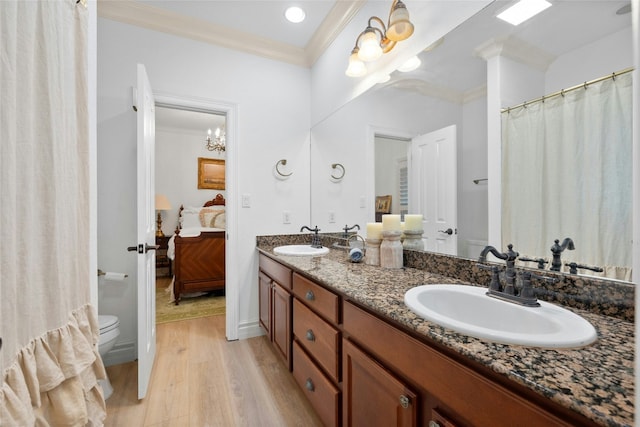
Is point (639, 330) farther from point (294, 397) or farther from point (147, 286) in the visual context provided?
point (147, 286)

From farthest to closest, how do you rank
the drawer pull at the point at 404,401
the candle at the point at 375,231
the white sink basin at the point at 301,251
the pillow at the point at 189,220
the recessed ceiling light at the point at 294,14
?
1. the pillow at the point at 189,220
2. the recessed ceiling light at the point at 294,14
3. the white sink basin at the point at 301,251
4. the candle at the point at 375,231
5. the drawer pull at the point at 404,401

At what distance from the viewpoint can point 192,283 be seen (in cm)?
328

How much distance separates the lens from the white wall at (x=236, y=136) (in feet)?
6.69

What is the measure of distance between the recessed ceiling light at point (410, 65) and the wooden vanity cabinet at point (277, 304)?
1371 millimetres

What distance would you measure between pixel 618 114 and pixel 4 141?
149 centimetres

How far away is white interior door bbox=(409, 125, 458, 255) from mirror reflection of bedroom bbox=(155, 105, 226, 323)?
2522mm

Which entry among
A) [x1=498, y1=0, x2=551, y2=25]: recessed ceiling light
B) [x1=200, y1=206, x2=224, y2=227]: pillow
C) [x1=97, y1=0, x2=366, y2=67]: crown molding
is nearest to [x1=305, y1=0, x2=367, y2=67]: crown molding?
[x1=97, y1=0, x2=366, y2=67]: crown molding

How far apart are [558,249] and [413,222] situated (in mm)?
673

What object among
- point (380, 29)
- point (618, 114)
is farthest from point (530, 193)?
point (380, 29)

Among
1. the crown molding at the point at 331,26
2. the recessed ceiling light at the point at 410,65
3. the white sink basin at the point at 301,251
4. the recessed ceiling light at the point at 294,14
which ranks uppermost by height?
the recessed ceiling light at the point at 294,14

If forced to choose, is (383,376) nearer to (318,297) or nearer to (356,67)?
(318,297)

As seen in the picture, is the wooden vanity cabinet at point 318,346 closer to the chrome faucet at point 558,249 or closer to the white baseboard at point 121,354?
the chrome faucet at point 558,249

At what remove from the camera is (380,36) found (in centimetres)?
169

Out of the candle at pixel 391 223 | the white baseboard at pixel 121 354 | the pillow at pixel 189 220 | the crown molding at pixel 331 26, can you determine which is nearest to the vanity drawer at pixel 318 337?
the candle at pixel 391 223
